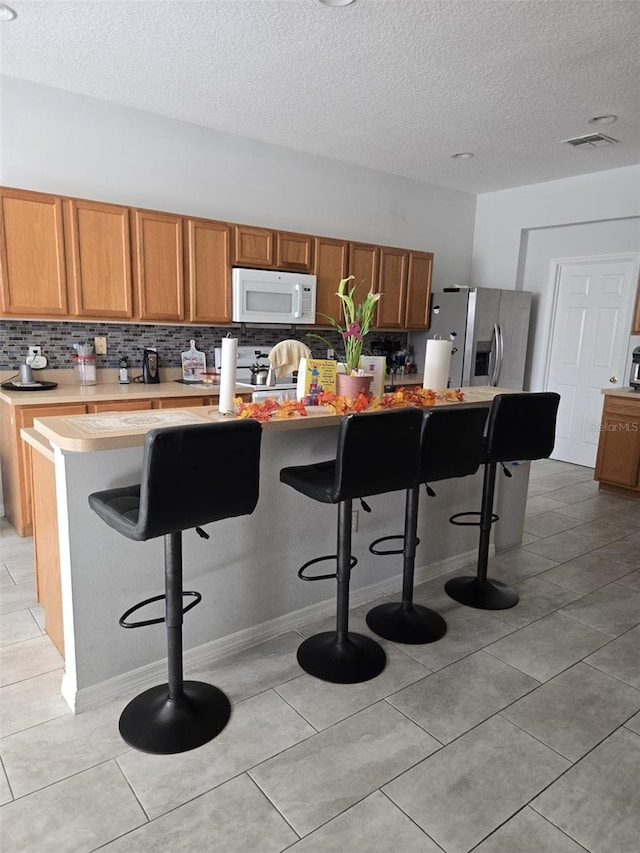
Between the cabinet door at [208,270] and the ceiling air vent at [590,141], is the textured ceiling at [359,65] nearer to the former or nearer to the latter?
the ceiling air vent at [590,141]

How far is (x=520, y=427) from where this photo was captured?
2.78 m

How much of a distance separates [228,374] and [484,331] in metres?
3.87

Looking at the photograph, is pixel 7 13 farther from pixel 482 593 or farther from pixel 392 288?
pixel 482 593

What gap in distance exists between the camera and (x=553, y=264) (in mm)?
5777

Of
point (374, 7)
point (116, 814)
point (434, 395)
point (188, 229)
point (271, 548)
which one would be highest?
point (374, 7)

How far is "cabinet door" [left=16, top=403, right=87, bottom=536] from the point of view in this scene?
11.0ft

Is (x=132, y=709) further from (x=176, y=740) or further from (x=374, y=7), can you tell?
(x=374, y=7)

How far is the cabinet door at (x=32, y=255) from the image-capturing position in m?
3.41

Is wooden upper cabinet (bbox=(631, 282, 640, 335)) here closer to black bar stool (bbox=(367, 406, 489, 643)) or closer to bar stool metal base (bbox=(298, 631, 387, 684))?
black bar stool (bbox=(367, 406, 489, 643))

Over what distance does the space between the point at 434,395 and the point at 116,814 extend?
2.08 metres

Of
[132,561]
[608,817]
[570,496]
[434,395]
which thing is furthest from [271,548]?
[570,496]

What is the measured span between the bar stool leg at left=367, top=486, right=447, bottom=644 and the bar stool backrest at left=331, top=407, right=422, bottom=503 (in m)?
0.32

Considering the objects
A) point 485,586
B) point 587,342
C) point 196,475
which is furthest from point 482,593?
point 587,342

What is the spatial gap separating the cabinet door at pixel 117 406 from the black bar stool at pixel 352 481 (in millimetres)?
1781
